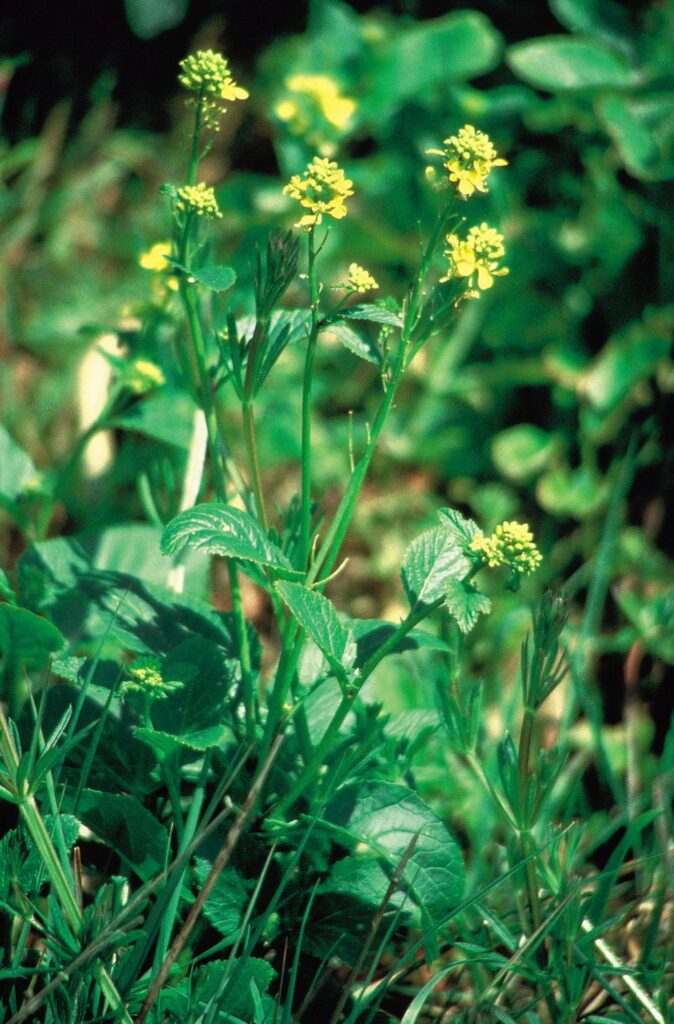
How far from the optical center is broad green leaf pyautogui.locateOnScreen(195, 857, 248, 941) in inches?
38.5

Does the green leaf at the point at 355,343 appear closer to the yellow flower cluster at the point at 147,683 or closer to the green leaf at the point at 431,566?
the green leaf at the point at 431,566

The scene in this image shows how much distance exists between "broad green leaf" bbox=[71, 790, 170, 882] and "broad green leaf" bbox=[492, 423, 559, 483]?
4.21 ft

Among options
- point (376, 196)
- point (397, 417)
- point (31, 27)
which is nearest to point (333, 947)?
point (397, 417)

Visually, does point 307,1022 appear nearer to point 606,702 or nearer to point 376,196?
point 606,702

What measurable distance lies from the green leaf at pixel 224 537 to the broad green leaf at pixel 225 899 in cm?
30

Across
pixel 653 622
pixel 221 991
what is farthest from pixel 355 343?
pixel 653 622

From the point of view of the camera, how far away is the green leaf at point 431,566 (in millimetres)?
1021

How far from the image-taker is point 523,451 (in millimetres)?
2129

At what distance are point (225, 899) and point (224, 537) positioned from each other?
36cm

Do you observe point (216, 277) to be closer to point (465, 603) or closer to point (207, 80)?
point (207, 80)

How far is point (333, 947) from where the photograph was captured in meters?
0.97

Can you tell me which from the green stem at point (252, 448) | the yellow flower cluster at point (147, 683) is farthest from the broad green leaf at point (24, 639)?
the green stem at point (252, 448)

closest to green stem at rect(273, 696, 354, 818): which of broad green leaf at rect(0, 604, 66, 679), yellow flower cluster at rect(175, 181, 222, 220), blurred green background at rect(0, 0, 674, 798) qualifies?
broad green leaf at rect(0, 604, 66, 679)

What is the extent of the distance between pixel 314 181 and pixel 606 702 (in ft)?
3.92
